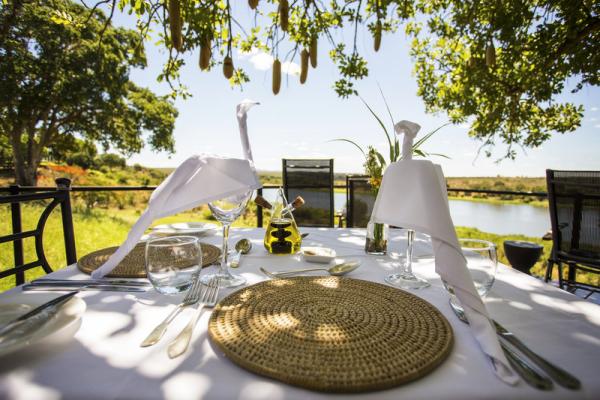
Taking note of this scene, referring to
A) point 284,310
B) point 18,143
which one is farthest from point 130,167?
point 284,310

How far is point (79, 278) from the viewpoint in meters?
0.87

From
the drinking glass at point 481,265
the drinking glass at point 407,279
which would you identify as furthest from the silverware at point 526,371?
the drinking glass at point 407,279

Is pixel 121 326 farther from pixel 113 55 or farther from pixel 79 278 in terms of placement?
pixel 113 55

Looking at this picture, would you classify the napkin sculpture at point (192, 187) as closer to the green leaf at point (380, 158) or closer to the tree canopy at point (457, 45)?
the green leaf at point (380, 158)

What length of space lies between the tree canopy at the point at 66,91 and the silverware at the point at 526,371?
8.90 meters

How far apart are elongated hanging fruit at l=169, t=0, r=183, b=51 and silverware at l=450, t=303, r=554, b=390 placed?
142 centimetres

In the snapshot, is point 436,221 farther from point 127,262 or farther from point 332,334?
point 127,262

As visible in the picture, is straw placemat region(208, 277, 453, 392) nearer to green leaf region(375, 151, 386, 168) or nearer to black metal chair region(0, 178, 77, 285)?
green leaf region(375, 151, 386, 168)

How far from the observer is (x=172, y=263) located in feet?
2.40

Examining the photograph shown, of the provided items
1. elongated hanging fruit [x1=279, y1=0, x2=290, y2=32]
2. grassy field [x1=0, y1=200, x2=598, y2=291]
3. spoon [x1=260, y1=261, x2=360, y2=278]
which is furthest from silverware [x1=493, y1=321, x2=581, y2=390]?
grassy field [x1=0, y1=200, x2=598, y2=291]

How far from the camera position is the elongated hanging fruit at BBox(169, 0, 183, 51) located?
3.96 feet

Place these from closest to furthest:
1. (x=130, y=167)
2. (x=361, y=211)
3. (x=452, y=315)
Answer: (x=452, y=315), (x=361, y=211), (x=130, y=167)

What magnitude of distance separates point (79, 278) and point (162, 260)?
329 mm

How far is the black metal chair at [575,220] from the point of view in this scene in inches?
72.4
